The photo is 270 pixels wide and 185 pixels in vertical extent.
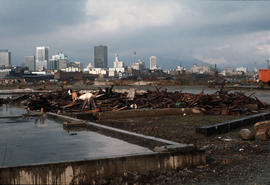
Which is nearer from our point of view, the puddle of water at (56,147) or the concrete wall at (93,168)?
the concrete wall at (93,168)

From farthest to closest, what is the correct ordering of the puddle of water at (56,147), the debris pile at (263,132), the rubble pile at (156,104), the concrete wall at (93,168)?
the rubble pile at (156,104) < the debris pile at (263,132) < the puddle of water at (56,147) < the concrete wall at (93,168)

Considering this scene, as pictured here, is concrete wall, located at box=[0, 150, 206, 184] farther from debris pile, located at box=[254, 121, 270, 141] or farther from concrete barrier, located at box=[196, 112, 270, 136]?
concrete barrier, located at box=[196, 112, 270, 136]

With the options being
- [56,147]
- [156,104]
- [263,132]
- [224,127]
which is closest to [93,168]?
[56,147]

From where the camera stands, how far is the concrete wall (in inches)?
230

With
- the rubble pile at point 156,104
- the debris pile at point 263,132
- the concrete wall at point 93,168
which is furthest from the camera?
the rubble pile at point 156,104

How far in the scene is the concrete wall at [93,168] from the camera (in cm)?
584

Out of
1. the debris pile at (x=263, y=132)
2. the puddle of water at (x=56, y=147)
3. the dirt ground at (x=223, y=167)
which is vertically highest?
the puddle of water at (x=56, y=147)

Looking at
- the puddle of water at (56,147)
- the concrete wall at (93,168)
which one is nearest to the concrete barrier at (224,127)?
the puddle of water at (56,147)

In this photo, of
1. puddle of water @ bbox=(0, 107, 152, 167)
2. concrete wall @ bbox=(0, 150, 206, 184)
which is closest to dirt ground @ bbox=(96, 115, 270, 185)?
concrete wall @ bbox=(0, 150, 206, 184)

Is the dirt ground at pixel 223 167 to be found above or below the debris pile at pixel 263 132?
below

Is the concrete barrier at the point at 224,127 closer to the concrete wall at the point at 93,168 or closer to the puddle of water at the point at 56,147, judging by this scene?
the puddle of water at the point at 56,147

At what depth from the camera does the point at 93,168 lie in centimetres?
633

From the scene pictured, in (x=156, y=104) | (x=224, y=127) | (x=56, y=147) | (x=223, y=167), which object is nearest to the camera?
(x=223, y=167)

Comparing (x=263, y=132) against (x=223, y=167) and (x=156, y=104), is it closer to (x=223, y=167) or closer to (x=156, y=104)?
(x=223, y=167)
